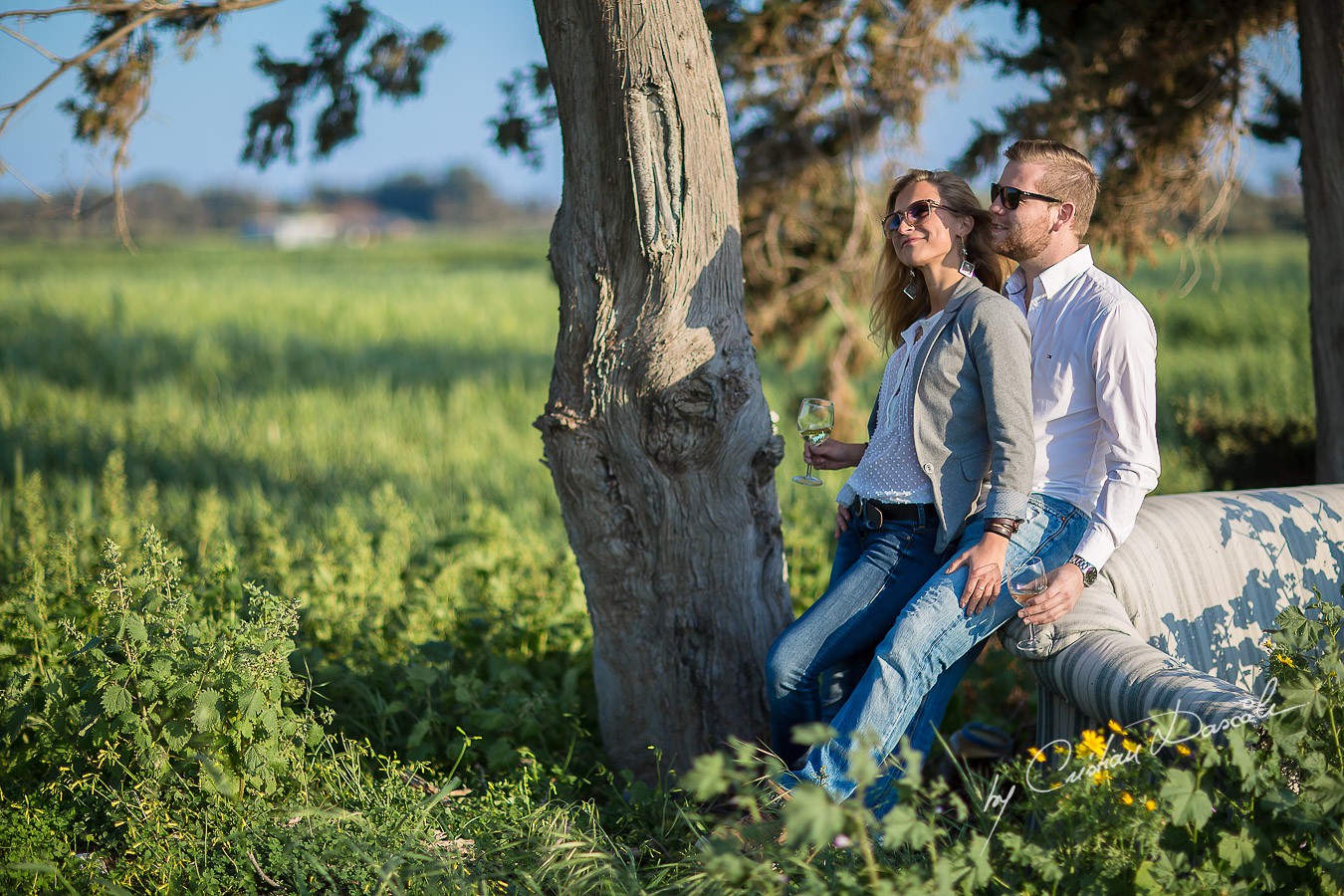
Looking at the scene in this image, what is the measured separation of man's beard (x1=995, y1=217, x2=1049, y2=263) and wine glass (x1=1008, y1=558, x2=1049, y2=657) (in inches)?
32.9

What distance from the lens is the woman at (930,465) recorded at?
2533 millimetres

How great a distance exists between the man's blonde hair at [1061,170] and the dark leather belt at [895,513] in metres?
0.88

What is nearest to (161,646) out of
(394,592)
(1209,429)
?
(394,592)

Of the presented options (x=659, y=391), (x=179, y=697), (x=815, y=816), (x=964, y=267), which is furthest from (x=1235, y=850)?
(x=179, y=697)

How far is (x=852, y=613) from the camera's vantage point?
8.87 ft

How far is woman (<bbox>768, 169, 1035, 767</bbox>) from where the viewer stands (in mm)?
2533

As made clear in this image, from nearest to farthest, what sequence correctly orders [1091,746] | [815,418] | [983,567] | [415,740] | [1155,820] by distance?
[1155,820], [1091,746], [983,567], [815,418], [415,740]

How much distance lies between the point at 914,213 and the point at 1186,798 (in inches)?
60.4

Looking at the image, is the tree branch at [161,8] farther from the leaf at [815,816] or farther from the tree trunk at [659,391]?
the leaf at [815,816]

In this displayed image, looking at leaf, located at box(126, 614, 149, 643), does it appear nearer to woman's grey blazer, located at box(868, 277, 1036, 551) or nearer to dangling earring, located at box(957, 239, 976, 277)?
woman's grey blazer, located at box(868, 277, 1036, 551)

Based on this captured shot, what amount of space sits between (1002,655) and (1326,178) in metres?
2.44

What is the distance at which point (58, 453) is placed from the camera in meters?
7.94

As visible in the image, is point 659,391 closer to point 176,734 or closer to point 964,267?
point 964,267

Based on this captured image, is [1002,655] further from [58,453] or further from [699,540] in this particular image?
[58,453]
